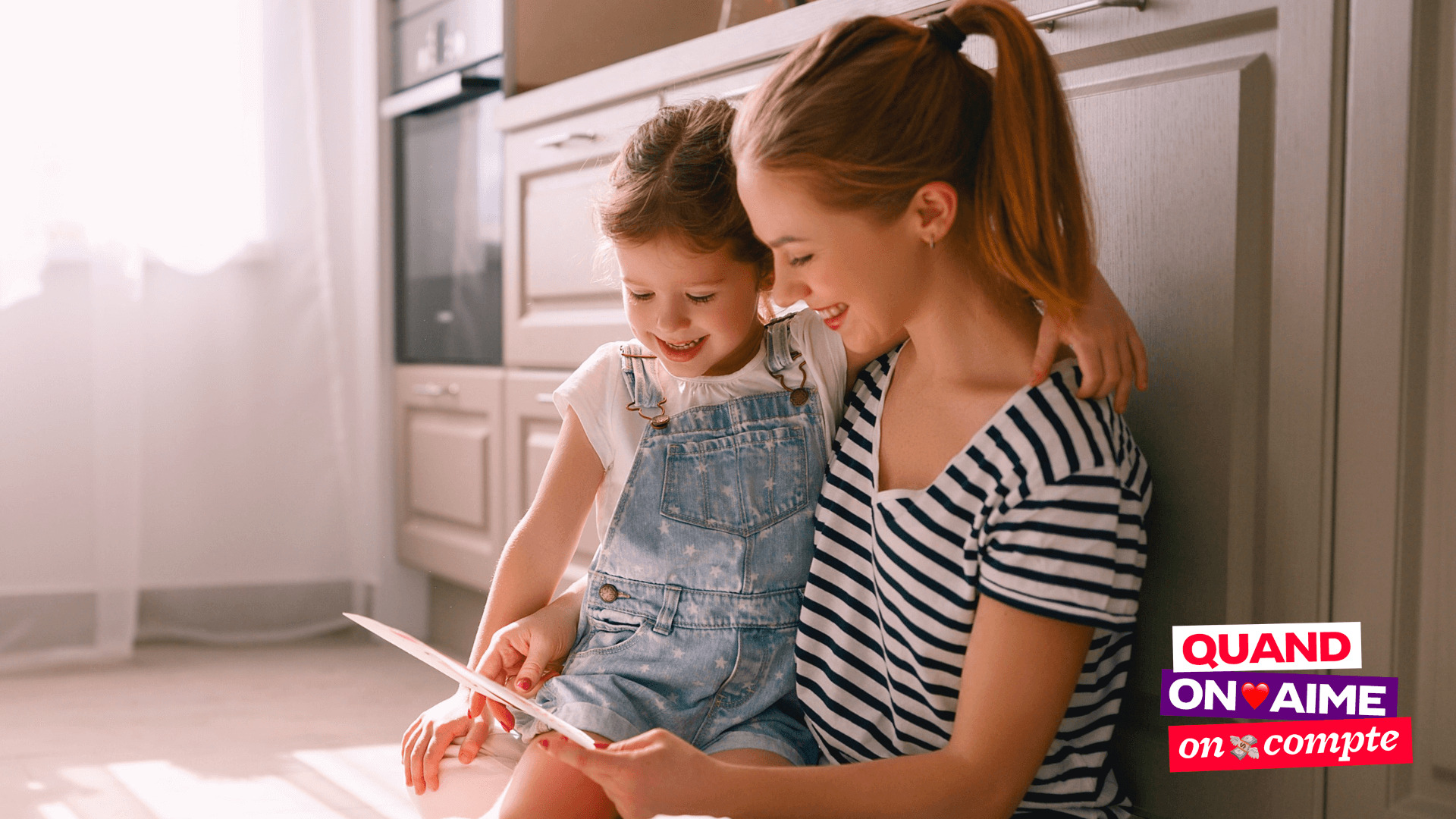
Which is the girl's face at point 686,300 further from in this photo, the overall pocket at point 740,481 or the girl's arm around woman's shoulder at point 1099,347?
the girl's arm around woman's shoulder at point 1099,347

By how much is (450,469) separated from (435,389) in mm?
169

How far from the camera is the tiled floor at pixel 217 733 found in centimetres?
166

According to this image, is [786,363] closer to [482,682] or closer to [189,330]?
[482,682]

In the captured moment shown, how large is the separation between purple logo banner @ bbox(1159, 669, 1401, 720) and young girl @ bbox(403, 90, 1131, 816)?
0.29 metres

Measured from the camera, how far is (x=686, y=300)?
1002 millimetres

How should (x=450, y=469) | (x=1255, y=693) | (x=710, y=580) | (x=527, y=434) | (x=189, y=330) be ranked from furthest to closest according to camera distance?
(x=189, y=330) → (x=450, y=469) → (x=527, y=434) → (x=710, y=580) → (x=1255, y=693)

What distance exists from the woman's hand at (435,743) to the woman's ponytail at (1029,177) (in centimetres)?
55

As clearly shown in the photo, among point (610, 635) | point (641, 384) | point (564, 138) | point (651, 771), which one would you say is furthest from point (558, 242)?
point (651, 771)

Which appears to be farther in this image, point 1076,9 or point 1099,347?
point 1076,9

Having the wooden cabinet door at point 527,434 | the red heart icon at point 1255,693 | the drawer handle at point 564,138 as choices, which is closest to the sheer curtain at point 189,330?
the wooden cabinet door at point 527,434

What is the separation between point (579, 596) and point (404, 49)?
1807 mm

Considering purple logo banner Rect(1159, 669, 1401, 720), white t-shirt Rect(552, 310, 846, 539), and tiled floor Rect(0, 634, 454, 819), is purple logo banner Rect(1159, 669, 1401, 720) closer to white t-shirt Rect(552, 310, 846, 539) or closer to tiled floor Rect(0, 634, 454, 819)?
white t-shirt Rect(552, 310, 846, 539)

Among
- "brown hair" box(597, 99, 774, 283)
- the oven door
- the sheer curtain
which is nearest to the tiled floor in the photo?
the sheer curtain

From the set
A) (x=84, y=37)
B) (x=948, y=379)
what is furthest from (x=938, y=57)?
(x=84, y=37)
